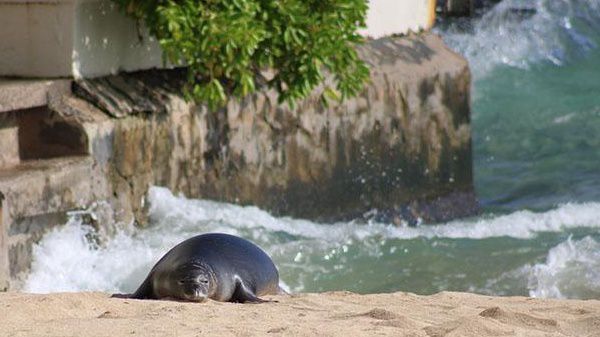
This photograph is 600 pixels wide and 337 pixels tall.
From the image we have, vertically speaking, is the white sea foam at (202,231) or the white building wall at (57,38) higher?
the white building wall at (57,38)

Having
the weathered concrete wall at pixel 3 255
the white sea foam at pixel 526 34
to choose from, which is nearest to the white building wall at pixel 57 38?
the weathered concrete wall at pixel 3 255

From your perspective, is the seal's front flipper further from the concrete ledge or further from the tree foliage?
the tree foliage

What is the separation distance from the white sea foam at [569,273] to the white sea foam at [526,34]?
770 centimetres

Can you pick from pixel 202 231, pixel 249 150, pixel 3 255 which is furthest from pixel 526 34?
pixel 3 255

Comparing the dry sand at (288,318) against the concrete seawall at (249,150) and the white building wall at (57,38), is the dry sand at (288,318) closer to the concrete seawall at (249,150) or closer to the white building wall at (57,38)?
the concrete seawall at (249,150)

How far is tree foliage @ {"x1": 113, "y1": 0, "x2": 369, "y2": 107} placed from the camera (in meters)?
9.08

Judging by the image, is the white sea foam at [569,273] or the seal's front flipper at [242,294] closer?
the seal's front flipper at [242,294]

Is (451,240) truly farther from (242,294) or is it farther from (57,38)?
(242,294)

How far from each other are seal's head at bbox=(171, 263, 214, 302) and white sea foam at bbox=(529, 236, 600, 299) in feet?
9.81

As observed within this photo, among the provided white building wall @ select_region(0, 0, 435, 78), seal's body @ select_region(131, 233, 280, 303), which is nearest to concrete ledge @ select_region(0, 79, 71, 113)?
white building wall @ select_region(0, 0, 435, 78)

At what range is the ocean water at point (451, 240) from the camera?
28.8ft

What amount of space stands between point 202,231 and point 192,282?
265cm

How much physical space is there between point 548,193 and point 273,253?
6.10 m

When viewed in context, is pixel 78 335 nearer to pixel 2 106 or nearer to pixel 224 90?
pixel 2 106
